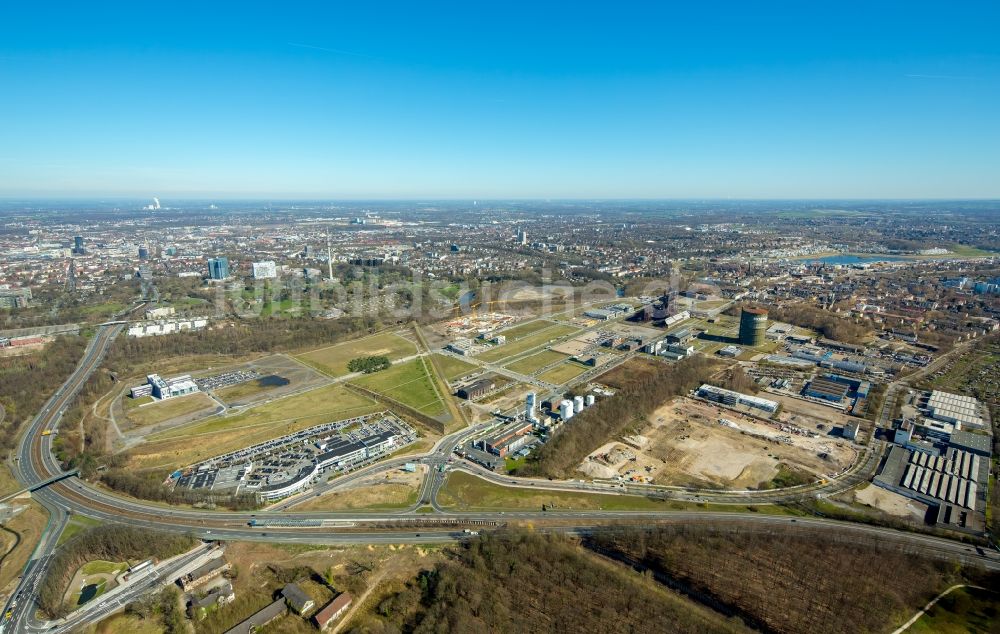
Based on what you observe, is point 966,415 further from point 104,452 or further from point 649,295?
point 104,452

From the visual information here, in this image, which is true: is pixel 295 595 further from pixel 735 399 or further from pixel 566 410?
pixel 735 399

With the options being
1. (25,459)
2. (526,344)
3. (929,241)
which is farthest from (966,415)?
(929,241)

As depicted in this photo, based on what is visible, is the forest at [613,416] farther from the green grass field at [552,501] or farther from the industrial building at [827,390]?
the industrial building at [827,390]

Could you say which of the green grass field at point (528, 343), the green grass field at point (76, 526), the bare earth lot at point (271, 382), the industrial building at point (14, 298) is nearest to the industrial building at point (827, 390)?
the green grass field at point (528, 343)

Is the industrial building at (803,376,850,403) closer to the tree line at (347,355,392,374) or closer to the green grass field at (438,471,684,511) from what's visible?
the green grass field at (438,471,684,511)

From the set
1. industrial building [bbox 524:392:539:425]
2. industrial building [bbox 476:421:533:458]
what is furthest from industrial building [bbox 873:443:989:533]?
industrial building [bbox 476:421:533:458]
